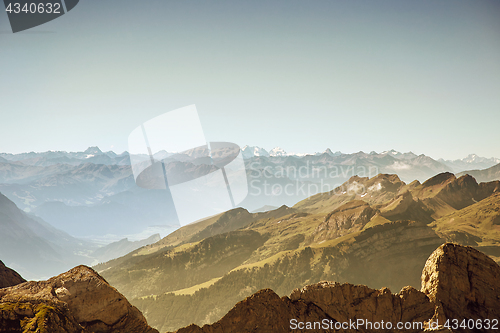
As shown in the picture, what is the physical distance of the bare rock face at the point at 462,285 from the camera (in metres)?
17.3

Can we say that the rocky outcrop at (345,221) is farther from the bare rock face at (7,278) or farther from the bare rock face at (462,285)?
the bare rock face at (7,278)

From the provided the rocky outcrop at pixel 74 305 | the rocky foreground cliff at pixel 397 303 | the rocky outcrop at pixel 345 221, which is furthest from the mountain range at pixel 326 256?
the rocky outcrop at pixel 74 305

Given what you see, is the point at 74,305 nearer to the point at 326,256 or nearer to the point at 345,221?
the point at 326,256

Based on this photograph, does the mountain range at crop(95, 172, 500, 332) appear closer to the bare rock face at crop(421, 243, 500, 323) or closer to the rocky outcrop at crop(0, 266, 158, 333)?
the bare rock face at crop(421, 243, 500, 323)

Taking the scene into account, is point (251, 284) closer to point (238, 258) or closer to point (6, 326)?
point (238, 258)

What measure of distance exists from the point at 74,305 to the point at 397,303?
19.4m

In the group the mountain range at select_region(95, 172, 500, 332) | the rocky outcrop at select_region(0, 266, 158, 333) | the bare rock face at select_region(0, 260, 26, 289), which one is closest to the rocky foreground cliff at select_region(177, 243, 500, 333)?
the rocky outcrop at select_region(0, 266, 158, 333)

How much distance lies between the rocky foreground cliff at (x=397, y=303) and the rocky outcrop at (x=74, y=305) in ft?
14.6

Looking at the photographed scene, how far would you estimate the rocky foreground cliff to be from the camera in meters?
17.0

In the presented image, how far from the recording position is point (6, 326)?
12.4 meters

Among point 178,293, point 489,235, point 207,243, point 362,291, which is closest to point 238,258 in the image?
point 207,243

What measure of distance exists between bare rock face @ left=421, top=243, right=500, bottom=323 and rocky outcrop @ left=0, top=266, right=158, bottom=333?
714 inches

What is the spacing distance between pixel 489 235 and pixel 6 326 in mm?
160477

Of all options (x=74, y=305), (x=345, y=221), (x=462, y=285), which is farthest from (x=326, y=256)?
(x=74, y=305)
